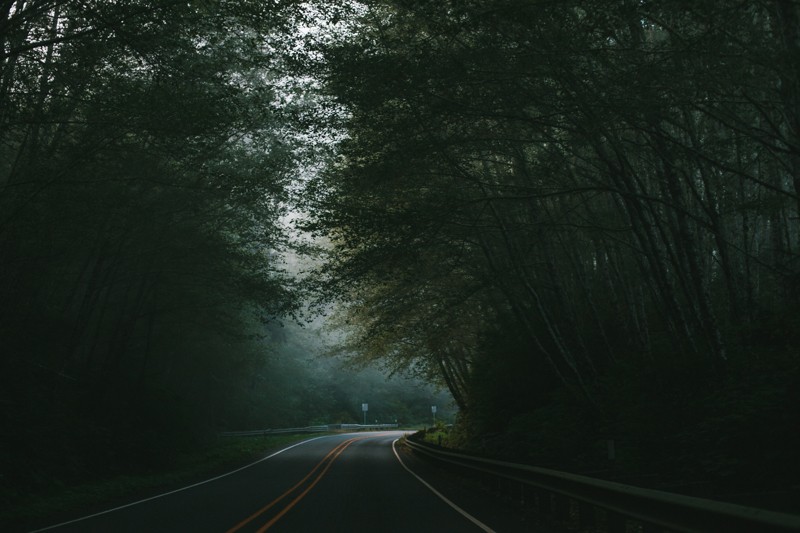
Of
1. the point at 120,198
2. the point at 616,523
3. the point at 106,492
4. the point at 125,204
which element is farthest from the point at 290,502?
the point at 125,204

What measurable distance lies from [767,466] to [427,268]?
13.9 metres

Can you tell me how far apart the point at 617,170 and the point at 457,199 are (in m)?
2.77

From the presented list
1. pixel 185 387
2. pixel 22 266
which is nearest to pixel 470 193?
pixel 22 266

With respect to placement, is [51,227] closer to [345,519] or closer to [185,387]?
[345,519]

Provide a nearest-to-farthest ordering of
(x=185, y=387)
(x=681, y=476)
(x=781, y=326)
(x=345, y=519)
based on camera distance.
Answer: (x=681, y=476) < (x=345, y=519) < (x=781, y=326) < (x=185, y=387)

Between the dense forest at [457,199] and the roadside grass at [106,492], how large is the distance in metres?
0.93

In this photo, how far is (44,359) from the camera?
810 inches

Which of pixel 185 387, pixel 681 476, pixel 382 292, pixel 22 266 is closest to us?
pixel 681 476

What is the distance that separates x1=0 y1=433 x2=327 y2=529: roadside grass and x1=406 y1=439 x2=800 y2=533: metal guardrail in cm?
750

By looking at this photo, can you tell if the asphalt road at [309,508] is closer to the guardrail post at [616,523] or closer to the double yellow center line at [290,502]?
the double yellow center line at [290,502]

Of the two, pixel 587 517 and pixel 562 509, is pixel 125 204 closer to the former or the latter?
pixel 562 509

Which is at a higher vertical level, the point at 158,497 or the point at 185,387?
the point at 185,387

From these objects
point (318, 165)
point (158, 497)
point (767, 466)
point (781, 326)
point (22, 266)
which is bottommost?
point (158, 497)

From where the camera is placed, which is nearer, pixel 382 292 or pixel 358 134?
pixel 358 134
